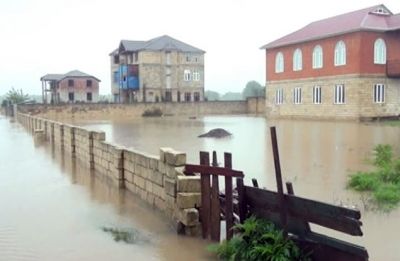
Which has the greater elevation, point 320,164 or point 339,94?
point 339,94

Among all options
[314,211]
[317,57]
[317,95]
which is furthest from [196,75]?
[314,211]

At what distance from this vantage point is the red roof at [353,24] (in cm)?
3380

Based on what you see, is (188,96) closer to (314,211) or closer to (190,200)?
(190,200)

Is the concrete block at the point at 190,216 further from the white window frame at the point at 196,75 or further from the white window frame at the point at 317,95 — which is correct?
the white window frame at the point at 196,75

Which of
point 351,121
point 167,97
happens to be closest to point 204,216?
point 351,121

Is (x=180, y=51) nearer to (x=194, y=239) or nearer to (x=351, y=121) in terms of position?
(x=351, y=121)

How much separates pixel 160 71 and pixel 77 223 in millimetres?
57203

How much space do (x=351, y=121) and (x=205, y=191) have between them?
29.4m

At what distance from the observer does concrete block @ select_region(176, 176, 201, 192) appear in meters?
6.74

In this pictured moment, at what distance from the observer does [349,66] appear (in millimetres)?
34375

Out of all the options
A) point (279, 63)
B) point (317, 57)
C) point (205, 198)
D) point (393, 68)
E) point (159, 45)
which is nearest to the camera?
point (205, 198)

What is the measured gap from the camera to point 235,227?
18.5 feet

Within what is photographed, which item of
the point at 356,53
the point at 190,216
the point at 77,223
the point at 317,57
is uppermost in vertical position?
the point at 317,57

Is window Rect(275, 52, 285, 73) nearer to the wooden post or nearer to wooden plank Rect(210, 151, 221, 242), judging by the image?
the wooden post
